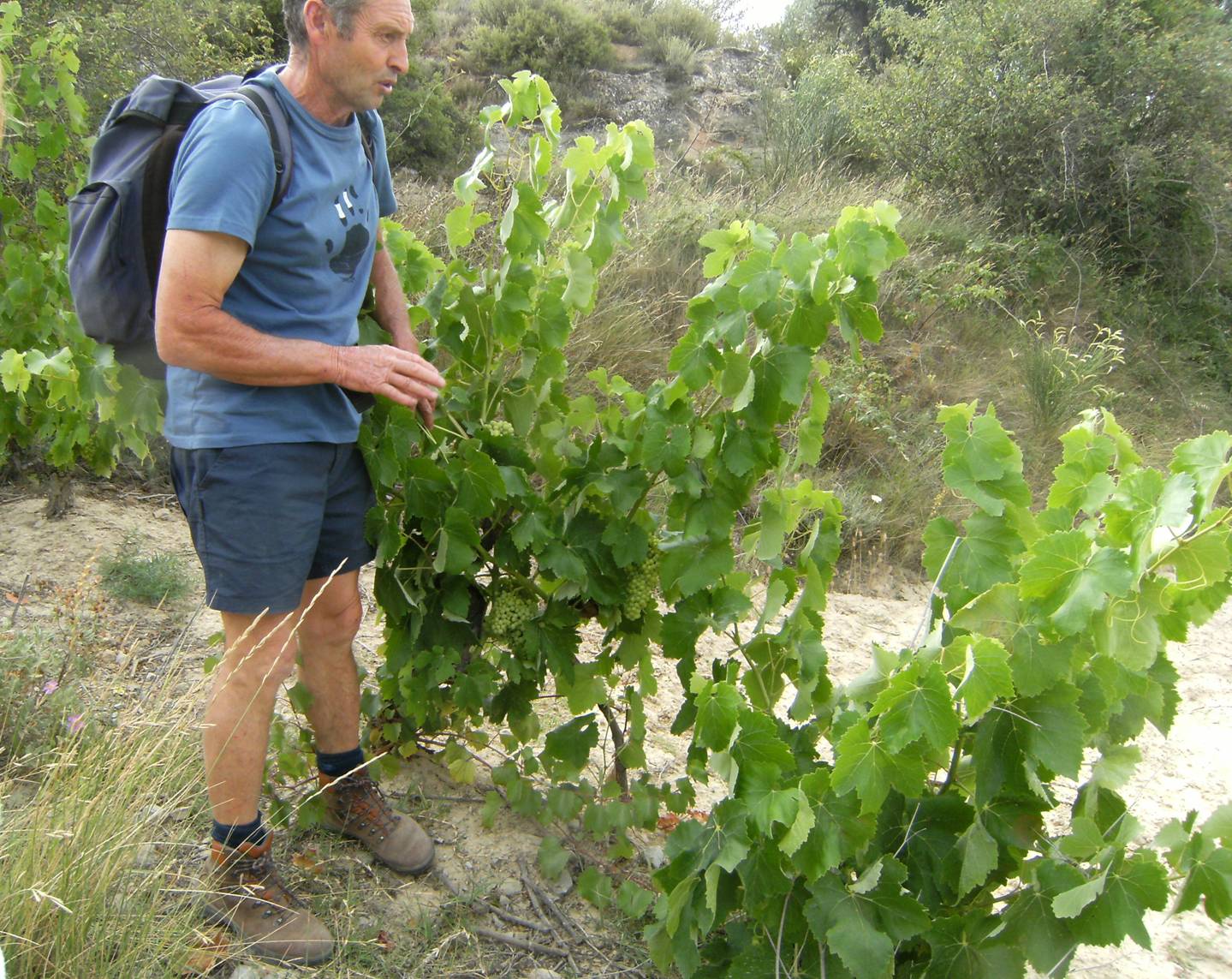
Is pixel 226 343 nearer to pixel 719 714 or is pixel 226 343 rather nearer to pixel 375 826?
pixel 719 714


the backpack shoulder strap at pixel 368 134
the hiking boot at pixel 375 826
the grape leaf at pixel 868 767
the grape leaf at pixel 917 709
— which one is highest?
the backpack shoulder strap at pixel 368 134

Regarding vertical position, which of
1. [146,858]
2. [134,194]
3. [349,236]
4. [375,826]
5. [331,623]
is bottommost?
[375,826]

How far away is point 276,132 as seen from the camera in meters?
2.07

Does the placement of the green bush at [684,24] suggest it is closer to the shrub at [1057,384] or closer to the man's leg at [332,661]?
the shrub at [1057,384]

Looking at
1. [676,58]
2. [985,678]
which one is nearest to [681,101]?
[676,58]

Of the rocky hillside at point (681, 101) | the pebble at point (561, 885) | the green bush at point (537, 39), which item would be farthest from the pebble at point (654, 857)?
the green bush at point (537, 39)

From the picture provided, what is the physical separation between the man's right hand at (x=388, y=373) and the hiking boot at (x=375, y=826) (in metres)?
1.07

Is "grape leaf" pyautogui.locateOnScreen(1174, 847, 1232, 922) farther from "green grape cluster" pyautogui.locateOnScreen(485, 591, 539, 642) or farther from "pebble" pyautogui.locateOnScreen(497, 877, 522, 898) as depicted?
"pebble" pyautogui.locateOnScreen(497, 877, 522, 898)

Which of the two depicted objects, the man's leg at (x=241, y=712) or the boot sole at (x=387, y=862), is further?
the boot sole at (x=387, y=862)

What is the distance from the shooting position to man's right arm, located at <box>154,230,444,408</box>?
6.41 ft

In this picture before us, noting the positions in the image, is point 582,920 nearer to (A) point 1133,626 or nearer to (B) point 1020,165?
(A) point 1133,626

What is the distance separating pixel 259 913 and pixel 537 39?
1250 cm

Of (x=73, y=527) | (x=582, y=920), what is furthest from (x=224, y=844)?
(x=73, y=527)

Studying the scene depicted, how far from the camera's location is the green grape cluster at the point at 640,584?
2545 mm
